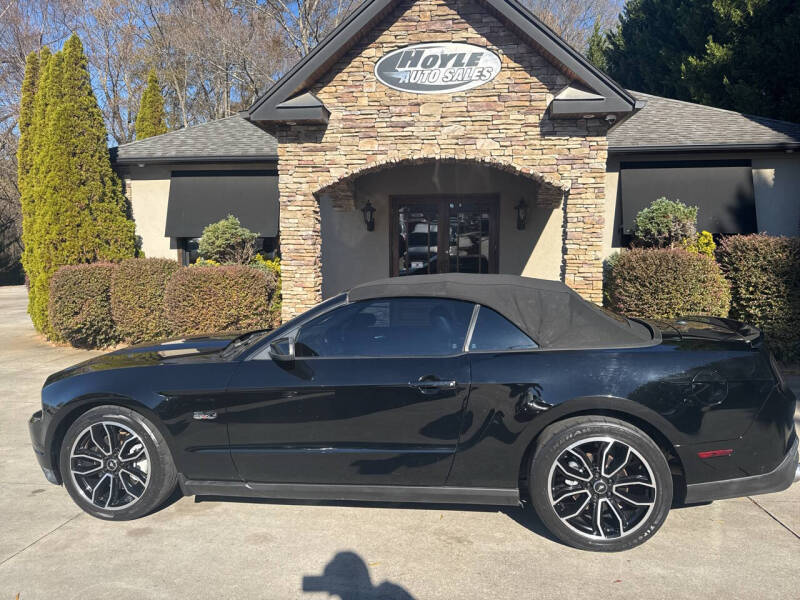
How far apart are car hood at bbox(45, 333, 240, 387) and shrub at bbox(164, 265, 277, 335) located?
12.1ft

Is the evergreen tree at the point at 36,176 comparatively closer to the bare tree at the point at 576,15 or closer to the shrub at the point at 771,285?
the shrub at the point at 771,285

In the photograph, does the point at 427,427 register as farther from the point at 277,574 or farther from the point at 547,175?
the point at 547,175

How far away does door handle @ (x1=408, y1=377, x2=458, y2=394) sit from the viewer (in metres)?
3.21

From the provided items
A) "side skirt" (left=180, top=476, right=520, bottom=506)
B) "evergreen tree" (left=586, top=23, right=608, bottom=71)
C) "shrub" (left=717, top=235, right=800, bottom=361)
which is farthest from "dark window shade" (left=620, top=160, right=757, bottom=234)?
"evergreen tree" (left=586, top=23, right=608, bottom=71)

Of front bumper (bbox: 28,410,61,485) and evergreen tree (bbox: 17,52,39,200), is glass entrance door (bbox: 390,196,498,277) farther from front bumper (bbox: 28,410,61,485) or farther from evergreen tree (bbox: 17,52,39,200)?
front bumper (bbox: 28,410,61,485)

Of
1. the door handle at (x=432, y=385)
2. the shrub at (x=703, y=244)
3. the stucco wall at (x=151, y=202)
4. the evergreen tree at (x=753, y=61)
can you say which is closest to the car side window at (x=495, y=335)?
the door handle at (x=432, y=385)

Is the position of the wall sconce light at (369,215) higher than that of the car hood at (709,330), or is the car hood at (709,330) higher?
the wall sconce light at (369,215)

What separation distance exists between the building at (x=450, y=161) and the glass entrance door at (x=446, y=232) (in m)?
0.03

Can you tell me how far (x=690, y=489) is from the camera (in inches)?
123

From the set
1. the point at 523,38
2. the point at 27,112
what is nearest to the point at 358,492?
the point at 523,38

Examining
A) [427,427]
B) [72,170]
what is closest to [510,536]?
[427,427]

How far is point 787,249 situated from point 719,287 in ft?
3.17

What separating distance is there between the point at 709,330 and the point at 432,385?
195 cm

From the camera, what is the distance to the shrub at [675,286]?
7293 millimetres
